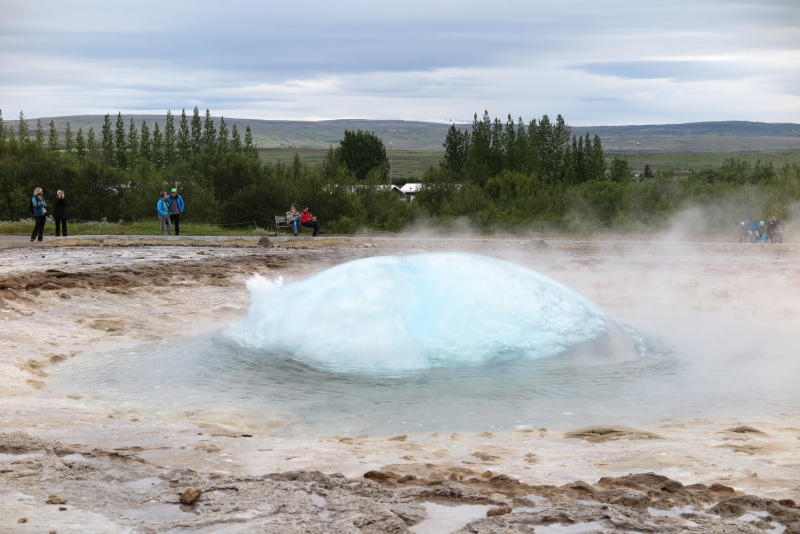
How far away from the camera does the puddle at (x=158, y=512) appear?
10.6 ft

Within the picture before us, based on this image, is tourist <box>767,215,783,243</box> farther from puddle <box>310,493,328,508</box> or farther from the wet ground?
puddle <box>310,493,328,508</box>

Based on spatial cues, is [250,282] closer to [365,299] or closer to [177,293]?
[365,299]

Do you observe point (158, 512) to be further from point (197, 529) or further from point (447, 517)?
point (447, 517)

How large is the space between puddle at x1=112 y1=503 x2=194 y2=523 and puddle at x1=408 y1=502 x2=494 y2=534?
1008 mm

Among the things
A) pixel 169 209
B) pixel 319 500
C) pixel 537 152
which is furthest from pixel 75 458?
pixel 537 152

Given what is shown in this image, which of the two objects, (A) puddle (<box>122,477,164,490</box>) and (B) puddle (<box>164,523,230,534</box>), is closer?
(B) puddle (<box>164,523,230,534</box>)

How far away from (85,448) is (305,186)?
2604 centimetres

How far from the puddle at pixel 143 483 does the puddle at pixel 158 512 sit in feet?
0.87

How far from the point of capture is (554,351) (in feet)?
23.6

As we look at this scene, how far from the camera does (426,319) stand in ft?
23.2

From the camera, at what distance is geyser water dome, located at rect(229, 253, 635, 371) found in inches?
274

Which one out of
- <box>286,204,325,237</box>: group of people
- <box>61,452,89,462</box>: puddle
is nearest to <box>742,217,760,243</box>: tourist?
<box>286,204,325,237</box>: group of people

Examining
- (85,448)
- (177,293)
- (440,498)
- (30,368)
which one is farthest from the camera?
(177,293)

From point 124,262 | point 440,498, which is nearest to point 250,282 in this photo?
point 440,498
